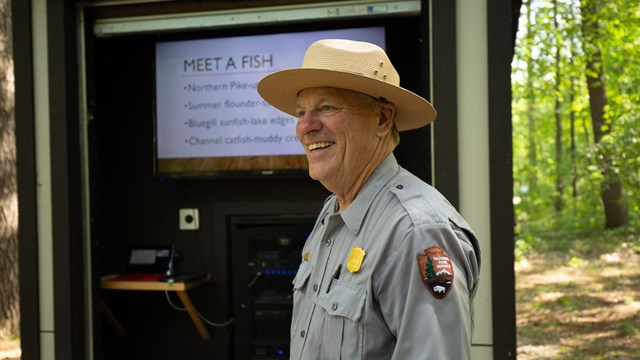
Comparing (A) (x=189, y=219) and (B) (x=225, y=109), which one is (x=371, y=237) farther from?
(A) (x=189, y=219)

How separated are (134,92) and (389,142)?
3.20 meters

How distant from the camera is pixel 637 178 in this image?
842cm

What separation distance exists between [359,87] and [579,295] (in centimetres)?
833

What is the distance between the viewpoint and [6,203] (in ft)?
18.2

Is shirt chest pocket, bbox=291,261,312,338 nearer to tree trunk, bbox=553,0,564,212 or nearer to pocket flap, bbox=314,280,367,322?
pocket flap, bbox=314,280,367,322

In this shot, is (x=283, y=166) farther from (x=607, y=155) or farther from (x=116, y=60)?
(x=607, y=155)

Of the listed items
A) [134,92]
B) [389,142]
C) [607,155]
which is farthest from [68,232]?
[607,155]

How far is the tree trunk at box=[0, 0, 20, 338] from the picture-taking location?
218 inches

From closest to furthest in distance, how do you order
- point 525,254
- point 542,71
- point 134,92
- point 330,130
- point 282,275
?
point 330,130
point 282,275
point 134,92
point 542,71
point 525,254

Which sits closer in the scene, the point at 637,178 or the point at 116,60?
the point at 116,60

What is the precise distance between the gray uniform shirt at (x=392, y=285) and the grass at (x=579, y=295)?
16.7ft

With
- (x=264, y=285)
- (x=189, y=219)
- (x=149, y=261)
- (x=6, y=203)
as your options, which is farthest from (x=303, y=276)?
(x=6, y=203)

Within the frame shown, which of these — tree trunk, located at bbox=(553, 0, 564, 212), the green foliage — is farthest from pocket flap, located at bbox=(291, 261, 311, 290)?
tree trunk, located at bbox=(553, 0, 564, 212)

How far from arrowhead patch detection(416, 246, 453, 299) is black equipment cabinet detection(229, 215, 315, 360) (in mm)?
2568
